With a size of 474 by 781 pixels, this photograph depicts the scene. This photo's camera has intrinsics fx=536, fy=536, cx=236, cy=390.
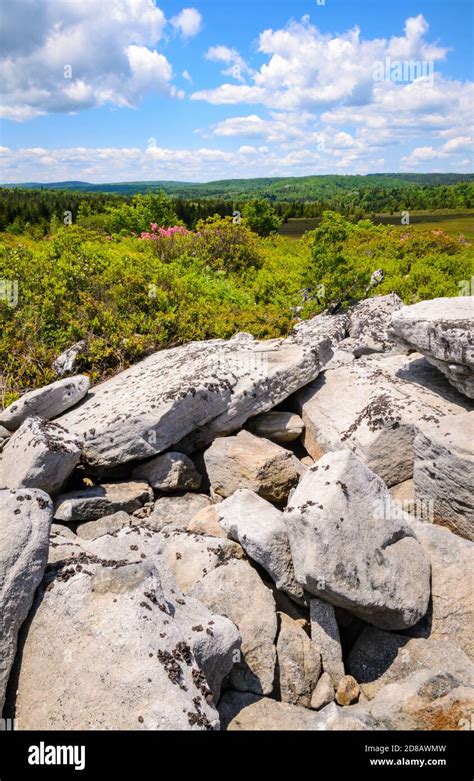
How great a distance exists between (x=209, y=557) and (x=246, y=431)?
285 centimetres

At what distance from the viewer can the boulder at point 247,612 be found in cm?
598

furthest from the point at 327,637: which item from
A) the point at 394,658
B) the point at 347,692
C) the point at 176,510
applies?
the point at 176,510

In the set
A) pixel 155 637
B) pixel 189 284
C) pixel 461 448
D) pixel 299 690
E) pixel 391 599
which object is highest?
pixel 189 284

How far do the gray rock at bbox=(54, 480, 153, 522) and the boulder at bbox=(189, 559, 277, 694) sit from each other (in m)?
2.32

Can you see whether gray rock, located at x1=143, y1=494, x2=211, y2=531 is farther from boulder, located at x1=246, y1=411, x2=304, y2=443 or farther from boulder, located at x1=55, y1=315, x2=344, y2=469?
boulder, located at x1=246, y1=411, x2=304, y2=443

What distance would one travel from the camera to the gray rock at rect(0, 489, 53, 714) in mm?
5062

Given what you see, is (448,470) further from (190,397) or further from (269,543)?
(190,397)

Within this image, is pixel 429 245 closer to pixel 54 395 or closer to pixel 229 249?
pixel 229 249

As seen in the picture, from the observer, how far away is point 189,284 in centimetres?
1673

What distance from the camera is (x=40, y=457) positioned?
25.6 ft

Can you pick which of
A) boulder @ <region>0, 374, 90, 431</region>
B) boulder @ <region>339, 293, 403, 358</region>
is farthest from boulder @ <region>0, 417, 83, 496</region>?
boulder @ <region>339, 293, 403, 358</region>

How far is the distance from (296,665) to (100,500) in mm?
3809

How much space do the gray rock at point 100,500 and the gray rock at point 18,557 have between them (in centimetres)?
212
